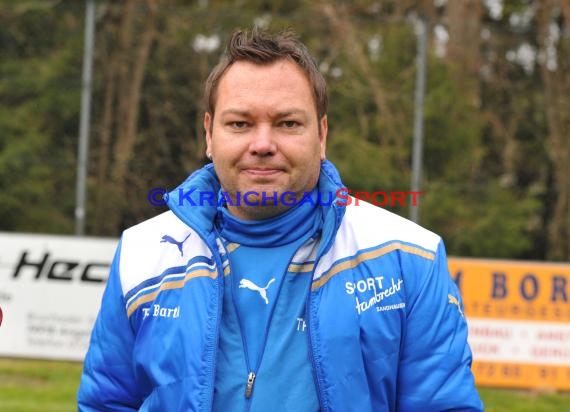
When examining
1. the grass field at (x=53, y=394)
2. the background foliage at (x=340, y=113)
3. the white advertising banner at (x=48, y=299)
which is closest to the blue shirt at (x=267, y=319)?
the grass field at (x=53, y=394)

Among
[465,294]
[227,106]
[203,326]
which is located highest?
[227,106]

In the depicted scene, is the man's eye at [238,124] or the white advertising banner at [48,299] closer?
the man's eye at [238,124]

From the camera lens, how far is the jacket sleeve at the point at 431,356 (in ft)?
6.93

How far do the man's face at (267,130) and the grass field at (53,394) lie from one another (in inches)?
204

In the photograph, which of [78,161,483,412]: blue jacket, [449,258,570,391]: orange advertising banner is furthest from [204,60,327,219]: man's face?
[449,258,570,391]: orange advertising banner

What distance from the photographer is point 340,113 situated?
10.4 metres

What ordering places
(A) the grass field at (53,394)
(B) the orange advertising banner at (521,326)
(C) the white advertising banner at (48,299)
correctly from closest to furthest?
(A) the grass field at (53,394), (B) the orange advertising banner at (521,326), (C) the white advertising banner at (48,299)

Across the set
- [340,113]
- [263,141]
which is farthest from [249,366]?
[340,113]

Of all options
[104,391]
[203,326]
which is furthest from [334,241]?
[104,391]

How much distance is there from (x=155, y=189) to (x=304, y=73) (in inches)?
321

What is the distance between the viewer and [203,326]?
2119 millimetres

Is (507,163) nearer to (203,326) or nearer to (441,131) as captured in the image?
(441,131)

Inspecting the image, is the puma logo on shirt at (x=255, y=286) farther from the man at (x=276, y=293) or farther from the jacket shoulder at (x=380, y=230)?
the jacket shoulder at (x=380, y=230)

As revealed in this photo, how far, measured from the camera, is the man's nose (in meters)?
2.13
